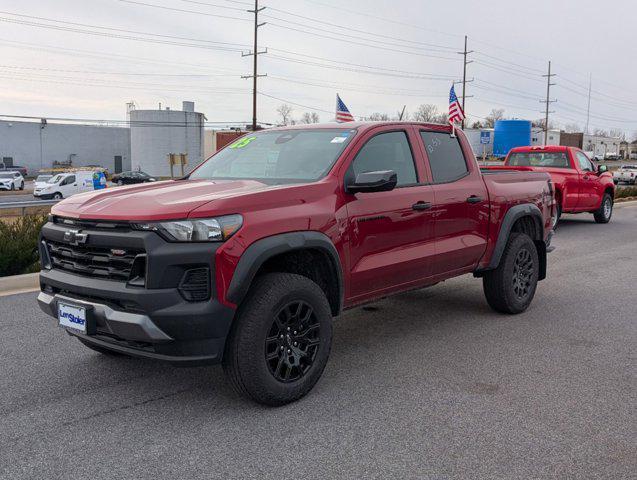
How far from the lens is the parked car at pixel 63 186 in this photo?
34812mm

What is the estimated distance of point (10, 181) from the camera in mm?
46219

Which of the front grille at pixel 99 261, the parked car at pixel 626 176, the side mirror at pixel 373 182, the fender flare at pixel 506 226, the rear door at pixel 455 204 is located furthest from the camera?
the parked car at pixel 626 176

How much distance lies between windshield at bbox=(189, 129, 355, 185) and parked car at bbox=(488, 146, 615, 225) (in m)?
9.95

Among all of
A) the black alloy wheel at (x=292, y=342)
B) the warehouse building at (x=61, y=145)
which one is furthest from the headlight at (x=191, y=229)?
the warehouse building at (x=61, y=145)

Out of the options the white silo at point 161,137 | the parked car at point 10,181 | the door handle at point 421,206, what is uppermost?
the white silo at point 161,137

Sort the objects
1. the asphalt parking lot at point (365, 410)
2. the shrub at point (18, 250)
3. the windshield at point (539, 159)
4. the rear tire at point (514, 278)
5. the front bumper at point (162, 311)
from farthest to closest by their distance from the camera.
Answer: the windshield at point (539, 159) < the shrub at point (18, 250) < the rear tire at point (514, 278) < the front bumper at point (162, 311) < the asphalt parking lot at point (365, 410)

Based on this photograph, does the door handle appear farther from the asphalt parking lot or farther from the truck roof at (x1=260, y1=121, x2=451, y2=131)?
the asphalt parking lot

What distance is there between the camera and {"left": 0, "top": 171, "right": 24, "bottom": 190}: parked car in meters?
45.7

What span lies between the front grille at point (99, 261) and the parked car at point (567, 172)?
38.3 ft

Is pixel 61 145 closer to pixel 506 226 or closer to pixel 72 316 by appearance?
pixel 506 226

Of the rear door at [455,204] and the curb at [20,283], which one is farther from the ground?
the rear door at [455,204]

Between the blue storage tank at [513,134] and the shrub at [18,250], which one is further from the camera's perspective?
the blue storage tank at [513,134]

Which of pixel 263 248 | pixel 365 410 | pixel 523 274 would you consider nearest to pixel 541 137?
pixel 523 274

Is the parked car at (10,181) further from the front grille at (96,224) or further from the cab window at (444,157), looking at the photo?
the front grille at (96,224)
